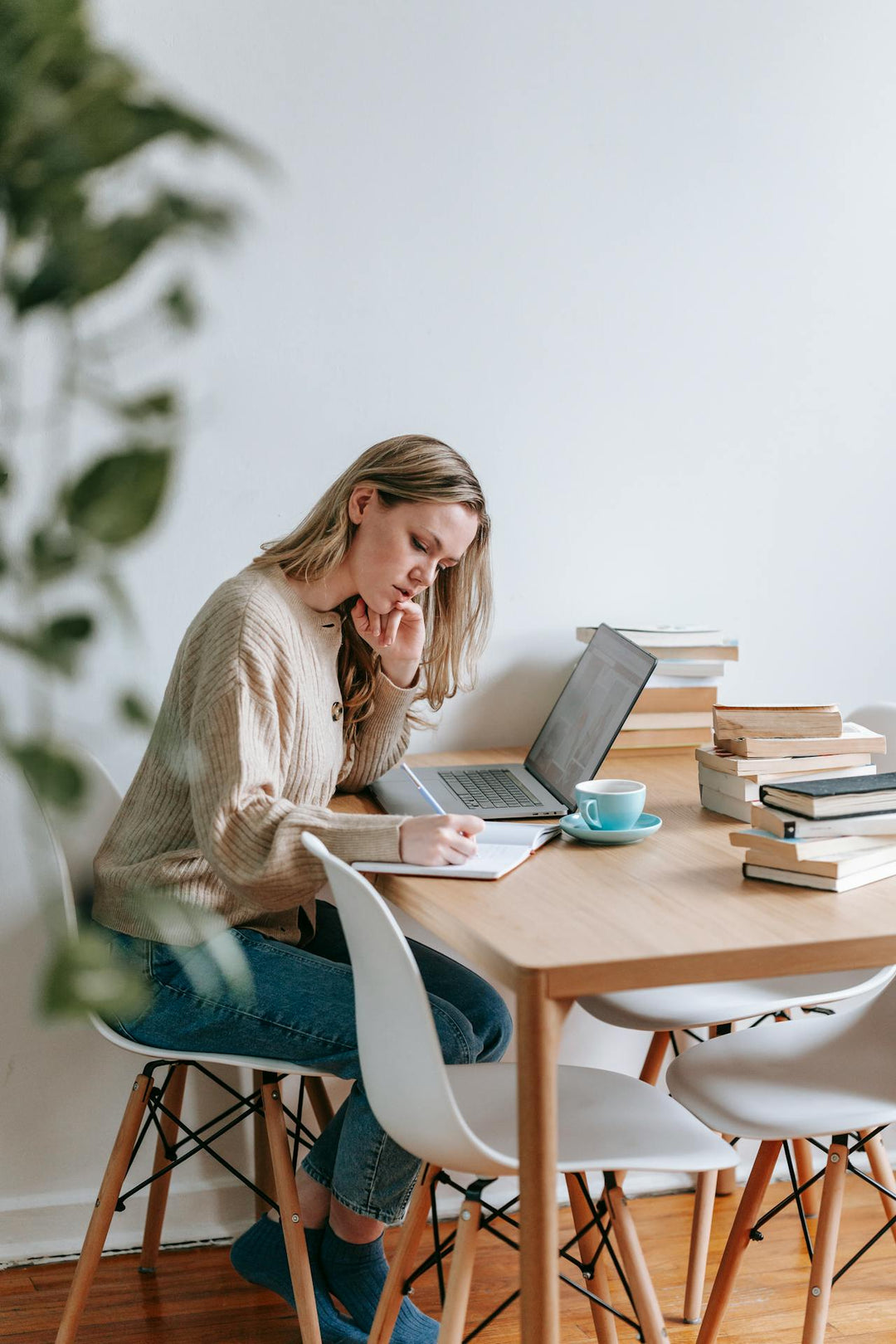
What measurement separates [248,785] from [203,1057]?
395mm

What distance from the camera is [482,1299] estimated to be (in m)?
1.97

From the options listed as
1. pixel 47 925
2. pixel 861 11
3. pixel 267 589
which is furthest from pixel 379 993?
pixel 861 11

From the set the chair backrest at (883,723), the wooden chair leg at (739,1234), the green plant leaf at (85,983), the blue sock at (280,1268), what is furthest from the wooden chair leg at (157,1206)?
the green plant leaf at (85,983)

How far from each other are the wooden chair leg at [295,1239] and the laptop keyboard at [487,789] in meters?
0.52

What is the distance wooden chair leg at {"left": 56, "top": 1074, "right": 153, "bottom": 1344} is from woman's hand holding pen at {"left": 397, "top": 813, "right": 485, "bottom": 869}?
0.60 m

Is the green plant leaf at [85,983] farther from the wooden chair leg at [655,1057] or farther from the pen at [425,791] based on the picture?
the wooden chair leg at [655,1057]

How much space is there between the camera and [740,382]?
2.40 meters

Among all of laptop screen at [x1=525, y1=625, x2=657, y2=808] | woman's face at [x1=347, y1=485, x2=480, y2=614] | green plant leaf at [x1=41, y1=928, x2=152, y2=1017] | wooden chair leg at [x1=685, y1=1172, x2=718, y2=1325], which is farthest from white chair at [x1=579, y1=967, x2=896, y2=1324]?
green plant leaf at [x1=41, y1=928, x2=152, y2=1017]

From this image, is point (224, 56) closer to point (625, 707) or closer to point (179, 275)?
point (625, 707)

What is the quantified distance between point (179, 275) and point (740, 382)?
7.40 ft

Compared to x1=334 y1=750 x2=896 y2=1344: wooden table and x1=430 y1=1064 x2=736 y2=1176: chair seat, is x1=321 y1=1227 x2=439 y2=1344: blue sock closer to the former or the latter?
x1=430 y1=1064 x2=736 y2=1176: chair seat

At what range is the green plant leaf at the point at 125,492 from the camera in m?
0.25

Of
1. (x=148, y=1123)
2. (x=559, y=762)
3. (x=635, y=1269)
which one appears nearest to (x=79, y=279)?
(x=635, y=1269)

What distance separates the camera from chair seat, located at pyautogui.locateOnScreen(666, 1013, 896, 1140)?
1496 mm
